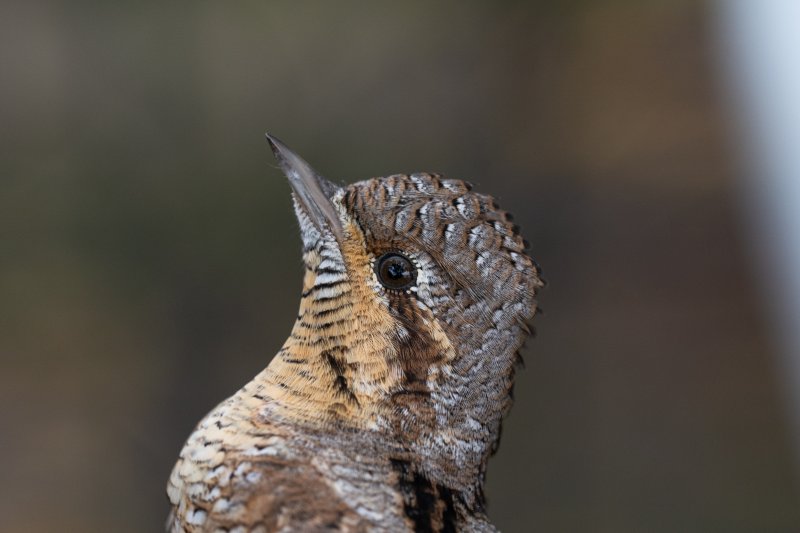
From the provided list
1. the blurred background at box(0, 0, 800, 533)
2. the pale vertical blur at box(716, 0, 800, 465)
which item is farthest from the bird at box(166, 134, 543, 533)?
the blurred background at box(0, 0, 800, 533)

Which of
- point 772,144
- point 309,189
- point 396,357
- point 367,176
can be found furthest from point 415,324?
point 367,176

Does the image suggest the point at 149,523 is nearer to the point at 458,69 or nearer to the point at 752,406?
the point at 458,69

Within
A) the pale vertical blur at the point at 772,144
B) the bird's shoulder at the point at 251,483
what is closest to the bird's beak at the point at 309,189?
the bird's shoulder at the point at 251,483

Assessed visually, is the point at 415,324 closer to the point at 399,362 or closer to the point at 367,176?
the point at 399,362

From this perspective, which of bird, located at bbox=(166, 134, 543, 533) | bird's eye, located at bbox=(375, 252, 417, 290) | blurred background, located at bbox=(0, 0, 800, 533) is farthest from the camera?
blurred background, located at bbox=(0, 0, 800, 533)

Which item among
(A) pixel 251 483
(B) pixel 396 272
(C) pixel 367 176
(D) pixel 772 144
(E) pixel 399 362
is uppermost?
(C) pixel 367 176

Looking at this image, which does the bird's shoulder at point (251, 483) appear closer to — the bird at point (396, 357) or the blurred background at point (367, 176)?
the bird at point (396, 357)

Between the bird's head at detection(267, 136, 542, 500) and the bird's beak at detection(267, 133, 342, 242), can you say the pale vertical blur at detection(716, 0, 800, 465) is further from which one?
the bird's beak at detection(267, 133, 342, 242)
